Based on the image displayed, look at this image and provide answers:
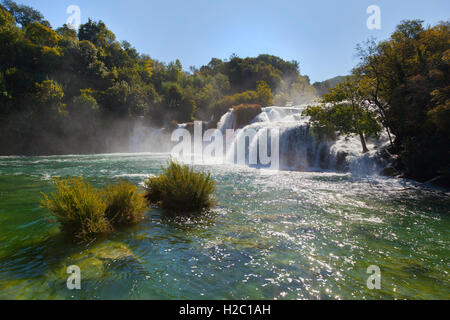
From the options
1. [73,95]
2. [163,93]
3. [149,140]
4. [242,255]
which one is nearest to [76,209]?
[242,255]

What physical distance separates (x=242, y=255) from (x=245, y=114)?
91.0 feet

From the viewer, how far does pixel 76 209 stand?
4.92m

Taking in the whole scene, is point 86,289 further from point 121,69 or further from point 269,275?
point 121,69

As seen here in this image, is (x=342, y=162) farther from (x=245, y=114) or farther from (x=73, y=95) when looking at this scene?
(x=73, y=95)

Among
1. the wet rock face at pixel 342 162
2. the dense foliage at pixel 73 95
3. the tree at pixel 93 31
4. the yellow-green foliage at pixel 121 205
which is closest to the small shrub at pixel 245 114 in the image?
the dense foliage at pixel 73 95

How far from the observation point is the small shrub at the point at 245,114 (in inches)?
1210

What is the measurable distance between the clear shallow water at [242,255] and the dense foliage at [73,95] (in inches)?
1326

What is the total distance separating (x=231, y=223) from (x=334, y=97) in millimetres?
15181

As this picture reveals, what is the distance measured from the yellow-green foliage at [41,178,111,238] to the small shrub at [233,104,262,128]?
2665 cm

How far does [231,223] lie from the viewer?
6102 millimetres

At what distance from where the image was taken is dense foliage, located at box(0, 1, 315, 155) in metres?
33.3

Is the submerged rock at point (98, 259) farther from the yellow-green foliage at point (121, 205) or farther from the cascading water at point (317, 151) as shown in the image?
the cascading water at point (317, 151)

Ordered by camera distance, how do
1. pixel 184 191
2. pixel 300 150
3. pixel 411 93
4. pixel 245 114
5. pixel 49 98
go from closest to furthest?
pixel 184 191
pixel 411 93
pixel 300 150
pixel 245 114
pixel 49 98

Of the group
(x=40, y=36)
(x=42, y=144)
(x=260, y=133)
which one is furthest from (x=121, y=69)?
(x=260, y=133)
